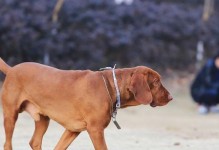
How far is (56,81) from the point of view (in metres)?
7.03

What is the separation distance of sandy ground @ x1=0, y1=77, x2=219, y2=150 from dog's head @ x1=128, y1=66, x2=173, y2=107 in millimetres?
1909

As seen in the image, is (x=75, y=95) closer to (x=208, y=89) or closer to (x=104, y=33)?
(x=208, y=89)

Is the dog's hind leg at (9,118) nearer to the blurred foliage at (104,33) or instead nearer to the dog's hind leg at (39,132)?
the dog's hind leg at (39,132)

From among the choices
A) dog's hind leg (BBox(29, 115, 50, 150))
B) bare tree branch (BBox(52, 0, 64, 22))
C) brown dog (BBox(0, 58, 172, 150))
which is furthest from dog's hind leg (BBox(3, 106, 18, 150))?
bare tree branch (BBox(52, 0, 64, 22))

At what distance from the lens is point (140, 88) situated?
6.80 metres

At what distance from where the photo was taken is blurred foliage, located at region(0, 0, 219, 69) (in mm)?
15562

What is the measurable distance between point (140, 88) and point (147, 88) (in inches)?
3.0

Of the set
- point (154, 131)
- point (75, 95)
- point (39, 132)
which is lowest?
point (154, 131)

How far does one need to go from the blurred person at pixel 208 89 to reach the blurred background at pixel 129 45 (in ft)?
1.33

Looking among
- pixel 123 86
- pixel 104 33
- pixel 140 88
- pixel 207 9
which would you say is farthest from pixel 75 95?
pixel 207 9

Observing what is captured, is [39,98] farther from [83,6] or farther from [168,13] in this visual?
[168,13]

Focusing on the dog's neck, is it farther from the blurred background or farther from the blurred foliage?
the blurred foliage

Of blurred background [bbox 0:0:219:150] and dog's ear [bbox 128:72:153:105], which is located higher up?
dog's ear [bbox 128:72:153:105]

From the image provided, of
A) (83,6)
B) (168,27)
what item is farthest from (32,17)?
(168,27)
